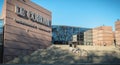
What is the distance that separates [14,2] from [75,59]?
1288 cm

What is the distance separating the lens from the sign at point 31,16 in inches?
1289

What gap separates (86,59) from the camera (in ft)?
106

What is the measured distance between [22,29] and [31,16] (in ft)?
11.9

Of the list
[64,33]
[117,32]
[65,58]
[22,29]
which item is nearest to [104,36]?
[117,32]

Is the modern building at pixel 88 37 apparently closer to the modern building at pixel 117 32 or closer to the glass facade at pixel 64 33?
the glass facade at pixel 64 33

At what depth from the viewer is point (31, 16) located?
3612 centimetres

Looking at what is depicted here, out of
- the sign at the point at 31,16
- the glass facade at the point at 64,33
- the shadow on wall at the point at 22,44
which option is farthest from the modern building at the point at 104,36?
the shadow on wall at the point at 22,44

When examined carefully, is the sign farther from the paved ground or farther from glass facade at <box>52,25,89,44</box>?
glass facade at <box>52,25,89,44</box>

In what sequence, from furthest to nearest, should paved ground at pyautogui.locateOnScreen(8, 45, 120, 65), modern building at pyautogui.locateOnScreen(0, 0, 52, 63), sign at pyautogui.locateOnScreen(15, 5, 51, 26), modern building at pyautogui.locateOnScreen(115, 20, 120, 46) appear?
modern building at pyautogui.locateOnScreen(115, 20, 120, 46), sign at pyautogui.locateOnScreen(15, 5, 51, 26), paved ground at pyautogui.locateOnScreen(8, 45, 120, 65), modern building at pyautogui.locateOnScreen(0, 0, 52, 63)

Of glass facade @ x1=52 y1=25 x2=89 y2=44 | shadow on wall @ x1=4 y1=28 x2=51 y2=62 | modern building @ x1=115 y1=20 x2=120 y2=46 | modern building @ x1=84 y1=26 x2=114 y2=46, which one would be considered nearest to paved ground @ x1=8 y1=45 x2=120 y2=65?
shadow on wall @ x1=4 y1=28 x2=51 y2=62

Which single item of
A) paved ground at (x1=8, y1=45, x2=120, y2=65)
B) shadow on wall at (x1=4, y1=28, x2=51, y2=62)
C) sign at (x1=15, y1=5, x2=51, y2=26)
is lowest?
paved ground at (x1=8, y1=45, x2=120, y2=65)

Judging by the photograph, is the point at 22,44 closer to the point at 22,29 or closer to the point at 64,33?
the point at 22,29

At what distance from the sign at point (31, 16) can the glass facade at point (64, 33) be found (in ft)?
34.0

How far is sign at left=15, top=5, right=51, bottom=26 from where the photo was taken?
32728mm
